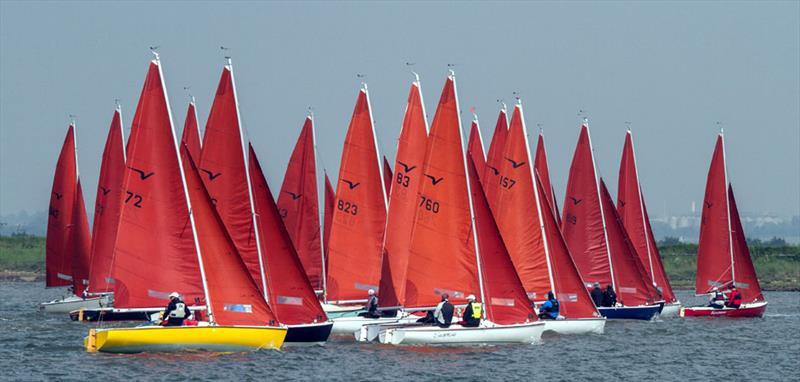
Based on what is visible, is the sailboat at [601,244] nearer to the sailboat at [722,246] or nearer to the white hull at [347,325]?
the sailboat at [722,246]

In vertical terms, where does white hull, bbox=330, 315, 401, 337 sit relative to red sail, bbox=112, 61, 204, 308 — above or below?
below

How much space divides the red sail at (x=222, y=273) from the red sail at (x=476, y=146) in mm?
20218

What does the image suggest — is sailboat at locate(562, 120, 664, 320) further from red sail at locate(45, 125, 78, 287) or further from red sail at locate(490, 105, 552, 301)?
red sail at locate(45, 125, 78, 287)

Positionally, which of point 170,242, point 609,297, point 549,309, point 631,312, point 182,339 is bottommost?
point 182,339

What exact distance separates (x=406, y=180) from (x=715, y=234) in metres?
21.8

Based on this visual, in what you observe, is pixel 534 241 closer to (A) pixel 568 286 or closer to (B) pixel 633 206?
(A) pixel 568 286

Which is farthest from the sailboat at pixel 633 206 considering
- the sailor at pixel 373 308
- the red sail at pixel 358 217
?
the sailor at pixel 373 308

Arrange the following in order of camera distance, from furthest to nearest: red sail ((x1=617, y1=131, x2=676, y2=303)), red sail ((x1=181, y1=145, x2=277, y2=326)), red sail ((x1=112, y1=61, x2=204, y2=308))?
1. red sail ((x1=617, y1=131, x2=676, y2=303))
2. red sail ((x1=112, y1=61, x2=204, y2=308))
3. red sail ((x1=181, y1=145, x2=277, y2=326))

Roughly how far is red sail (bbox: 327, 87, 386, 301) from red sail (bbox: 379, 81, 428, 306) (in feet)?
13.4

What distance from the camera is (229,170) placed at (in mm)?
41406

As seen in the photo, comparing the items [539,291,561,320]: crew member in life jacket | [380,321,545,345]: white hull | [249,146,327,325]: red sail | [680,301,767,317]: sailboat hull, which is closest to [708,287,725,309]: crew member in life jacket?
[680,301,767,317]: sailboat hull

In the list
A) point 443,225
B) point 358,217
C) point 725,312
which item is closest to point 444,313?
point 443,225

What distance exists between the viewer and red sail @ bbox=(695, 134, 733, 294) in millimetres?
61344

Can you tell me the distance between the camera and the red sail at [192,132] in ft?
168
